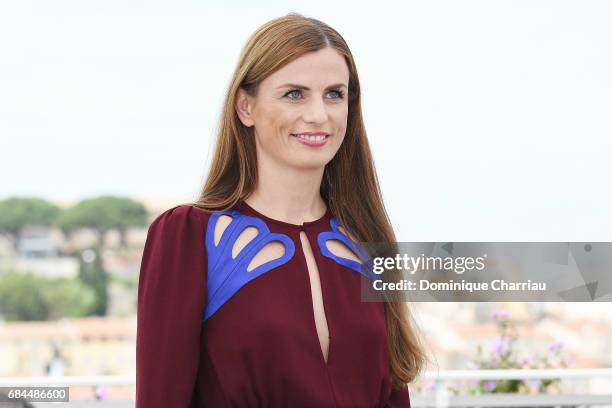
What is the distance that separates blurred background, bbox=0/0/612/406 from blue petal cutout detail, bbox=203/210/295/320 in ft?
43.4

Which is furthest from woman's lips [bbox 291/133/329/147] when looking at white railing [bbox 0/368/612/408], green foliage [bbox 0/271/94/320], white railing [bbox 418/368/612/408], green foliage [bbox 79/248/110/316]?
green foliage [bbox 0/271/94/320]

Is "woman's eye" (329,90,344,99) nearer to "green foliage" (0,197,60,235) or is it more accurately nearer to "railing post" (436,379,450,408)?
"railing post" (436,379,450,408)

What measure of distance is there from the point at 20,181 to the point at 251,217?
5053cm

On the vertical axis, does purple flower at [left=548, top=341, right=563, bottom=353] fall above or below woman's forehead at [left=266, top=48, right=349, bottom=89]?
below

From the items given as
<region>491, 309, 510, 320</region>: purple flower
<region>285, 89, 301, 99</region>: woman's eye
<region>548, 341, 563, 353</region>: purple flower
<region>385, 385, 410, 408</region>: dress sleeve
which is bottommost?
<region>548, 341, 563, 353</region>: purple flower

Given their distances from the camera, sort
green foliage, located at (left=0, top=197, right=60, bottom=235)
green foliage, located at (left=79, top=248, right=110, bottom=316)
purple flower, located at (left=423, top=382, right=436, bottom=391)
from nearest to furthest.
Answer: purple flower, located at (left=423, top=382, right=436, bottom=391), green foliage, located at (left=79, top=248, right=110, bottom=316), green foliage, located at (left=0, top=197, right=60, bottom=235)

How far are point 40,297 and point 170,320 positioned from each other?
43996mm

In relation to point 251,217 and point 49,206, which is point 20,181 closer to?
point 49,206

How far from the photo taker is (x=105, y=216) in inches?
1779

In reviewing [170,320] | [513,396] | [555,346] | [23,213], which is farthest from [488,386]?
[23,213]

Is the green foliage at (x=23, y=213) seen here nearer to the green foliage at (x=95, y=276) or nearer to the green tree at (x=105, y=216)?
the green tree at (x=105, y=216)

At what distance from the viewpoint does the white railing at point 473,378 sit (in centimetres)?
208

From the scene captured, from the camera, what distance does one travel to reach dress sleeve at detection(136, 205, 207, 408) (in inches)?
44.4

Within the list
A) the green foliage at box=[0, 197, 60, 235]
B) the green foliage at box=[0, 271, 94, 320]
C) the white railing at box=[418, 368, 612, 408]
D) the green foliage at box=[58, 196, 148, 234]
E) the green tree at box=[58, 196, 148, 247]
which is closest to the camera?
the white railing at box=[418, 368, 612, 408]
